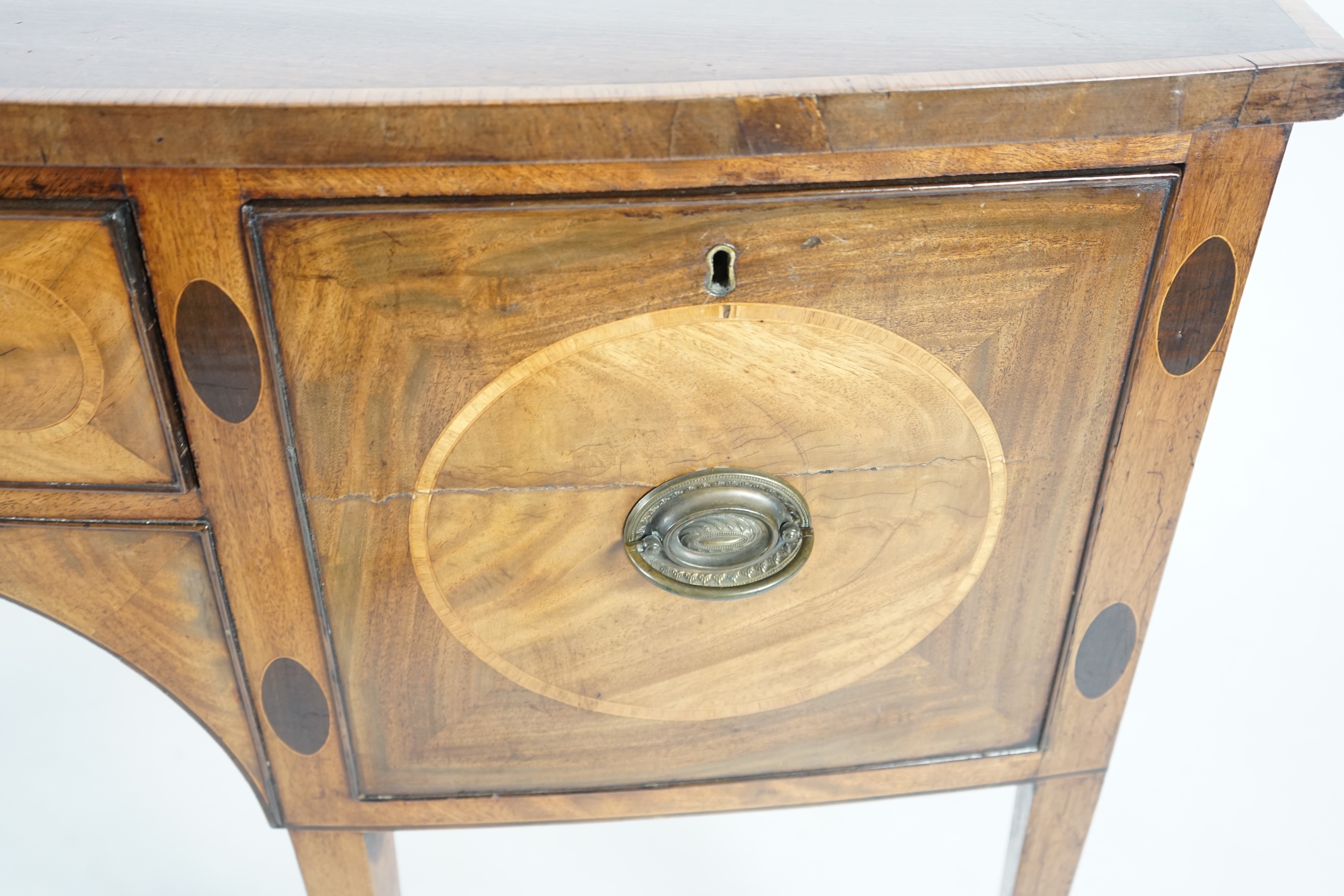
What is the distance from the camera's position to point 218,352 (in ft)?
2.28

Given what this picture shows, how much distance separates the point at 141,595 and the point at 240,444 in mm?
153

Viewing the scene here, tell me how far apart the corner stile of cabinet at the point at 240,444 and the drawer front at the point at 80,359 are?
13 mm

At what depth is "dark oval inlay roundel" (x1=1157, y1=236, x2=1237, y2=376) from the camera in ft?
2.35

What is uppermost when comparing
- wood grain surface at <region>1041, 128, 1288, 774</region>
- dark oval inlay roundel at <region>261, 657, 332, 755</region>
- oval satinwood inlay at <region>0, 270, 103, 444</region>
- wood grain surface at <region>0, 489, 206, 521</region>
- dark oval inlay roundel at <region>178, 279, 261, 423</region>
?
wood grain surface at <region>1041, 128, 1288, 774</region>

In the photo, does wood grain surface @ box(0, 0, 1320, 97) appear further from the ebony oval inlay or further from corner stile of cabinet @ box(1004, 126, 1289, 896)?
the ebony oval inlay

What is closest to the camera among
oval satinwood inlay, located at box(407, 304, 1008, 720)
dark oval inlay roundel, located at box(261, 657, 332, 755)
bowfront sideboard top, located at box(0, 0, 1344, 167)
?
bowfront sideboard top, located at box(0, 0, 1344, 167)

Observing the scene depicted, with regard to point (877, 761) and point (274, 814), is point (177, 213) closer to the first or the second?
point (274, 814)

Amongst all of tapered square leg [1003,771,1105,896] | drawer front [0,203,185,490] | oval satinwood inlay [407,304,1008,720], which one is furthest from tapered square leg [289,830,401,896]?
tapered square leg [1003,771,1105,896]

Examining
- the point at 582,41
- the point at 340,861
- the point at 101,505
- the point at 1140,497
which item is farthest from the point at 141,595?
the point at 1140,497

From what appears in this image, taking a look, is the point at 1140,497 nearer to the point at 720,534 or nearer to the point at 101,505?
the point at 720,534

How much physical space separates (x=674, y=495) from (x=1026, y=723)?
35 centimetres

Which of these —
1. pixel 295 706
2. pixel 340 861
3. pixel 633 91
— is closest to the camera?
pixel 633 91

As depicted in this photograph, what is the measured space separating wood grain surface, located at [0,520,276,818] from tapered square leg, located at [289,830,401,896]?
13 centimetres

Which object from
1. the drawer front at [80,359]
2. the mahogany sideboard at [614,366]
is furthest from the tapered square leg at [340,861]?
the drawer front at [80,359]
